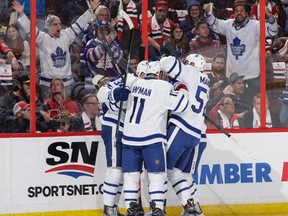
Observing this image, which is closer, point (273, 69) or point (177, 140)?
point (177, 140)

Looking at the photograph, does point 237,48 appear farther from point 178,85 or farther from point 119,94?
point 119,94

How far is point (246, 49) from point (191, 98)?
0.81 m

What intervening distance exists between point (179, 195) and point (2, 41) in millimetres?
1808

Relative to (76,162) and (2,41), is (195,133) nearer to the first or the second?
(76,162)

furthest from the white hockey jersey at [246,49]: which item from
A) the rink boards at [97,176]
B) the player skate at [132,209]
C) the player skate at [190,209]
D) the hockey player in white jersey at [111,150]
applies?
the player skate at [132,209]

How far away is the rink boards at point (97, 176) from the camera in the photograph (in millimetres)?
8250

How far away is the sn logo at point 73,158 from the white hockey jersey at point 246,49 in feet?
4.34

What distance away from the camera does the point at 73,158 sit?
8.40m

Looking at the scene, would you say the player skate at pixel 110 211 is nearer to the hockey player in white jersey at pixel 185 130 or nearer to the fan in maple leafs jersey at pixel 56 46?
the hockey player in white jersey at pixel 185 130

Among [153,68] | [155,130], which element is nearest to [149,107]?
[155,130]

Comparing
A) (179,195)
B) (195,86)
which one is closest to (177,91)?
(195,86)

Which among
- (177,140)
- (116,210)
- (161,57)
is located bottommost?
(116,210)

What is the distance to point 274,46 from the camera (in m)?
8.77

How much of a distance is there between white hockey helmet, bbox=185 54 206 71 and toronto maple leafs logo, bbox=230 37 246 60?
446 millimetres
